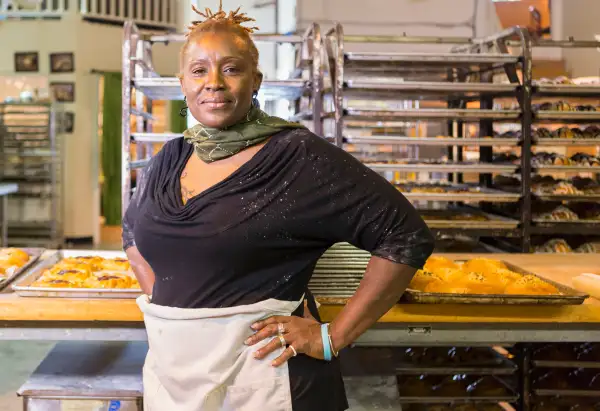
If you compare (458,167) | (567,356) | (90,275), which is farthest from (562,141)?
(90,275)

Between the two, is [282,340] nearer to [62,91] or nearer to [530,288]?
[530,288]

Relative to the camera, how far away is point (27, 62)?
10.1 meters

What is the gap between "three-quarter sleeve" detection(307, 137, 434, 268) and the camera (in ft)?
4.81

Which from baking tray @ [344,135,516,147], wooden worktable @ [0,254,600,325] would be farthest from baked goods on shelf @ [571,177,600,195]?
wooden worktable @ [0,254,600,325]

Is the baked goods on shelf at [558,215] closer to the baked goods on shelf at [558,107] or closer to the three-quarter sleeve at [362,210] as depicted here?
the baked goods on shelf at [558,107]

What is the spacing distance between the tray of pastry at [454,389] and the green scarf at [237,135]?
154 centimetres

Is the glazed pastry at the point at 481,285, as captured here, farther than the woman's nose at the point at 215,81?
Yes

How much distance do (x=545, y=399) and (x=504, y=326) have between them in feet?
2.39

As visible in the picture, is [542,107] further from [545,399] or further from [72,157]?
[72,157]

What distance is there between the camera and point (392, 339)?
224cm

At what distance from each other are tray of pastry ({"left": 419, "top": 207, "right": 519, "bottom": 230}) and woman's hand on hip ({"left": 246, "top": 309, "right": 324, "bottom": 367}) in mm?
3343

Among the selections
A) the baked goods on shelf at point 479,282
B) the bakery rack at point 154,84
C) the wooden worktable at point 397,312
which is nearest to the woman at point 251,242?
the wooden worktable at point 397,312

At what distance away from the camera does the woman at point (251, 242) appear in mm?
1460

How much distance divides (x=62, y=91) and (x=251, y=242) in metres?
9.40
